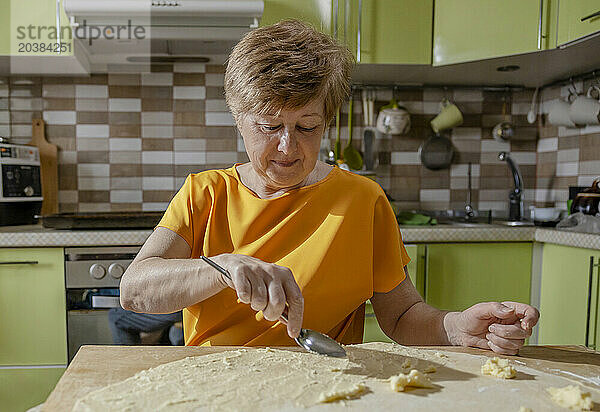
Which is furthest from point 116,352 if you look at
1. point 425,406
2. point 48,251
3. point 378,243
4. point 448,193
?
point 448,193

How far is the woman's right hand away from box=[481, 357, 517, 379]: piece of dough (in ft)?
0.93

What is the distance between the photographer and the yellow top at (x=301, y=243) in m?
1.08

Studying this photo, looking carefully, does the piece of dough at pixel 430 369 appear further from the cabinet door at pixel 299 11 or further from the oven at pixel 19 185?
the oven at pixel 19 185

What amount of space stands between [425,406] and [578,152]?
2119 millimetres

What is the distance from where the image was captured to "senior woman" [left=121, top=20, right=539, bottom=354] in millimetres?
946

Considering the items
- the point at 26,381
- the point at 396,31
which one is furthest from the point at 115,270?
the point at 396,31

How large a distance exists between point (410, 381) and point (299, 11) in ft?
6.10

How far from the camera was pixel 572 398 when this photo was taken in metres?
0.69

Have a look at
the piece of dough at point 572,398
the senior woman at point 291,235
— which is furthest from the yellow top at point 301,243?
the piece of dough at point 572,398

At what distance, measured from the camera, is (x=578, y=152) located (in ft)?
7.98

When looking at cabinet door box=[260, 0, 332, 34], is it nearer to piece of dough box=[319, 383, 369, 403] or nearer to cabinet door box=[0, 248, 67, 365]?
cabinet door box=[0, 248, 67, 365]

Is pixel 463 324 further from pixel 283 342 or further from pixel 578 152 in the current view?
pixel 578 152

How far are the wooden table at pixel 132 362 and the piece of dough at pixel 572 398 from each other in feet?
0.40

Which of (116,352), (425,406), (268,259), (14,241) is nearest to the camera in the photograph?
(425,406)
